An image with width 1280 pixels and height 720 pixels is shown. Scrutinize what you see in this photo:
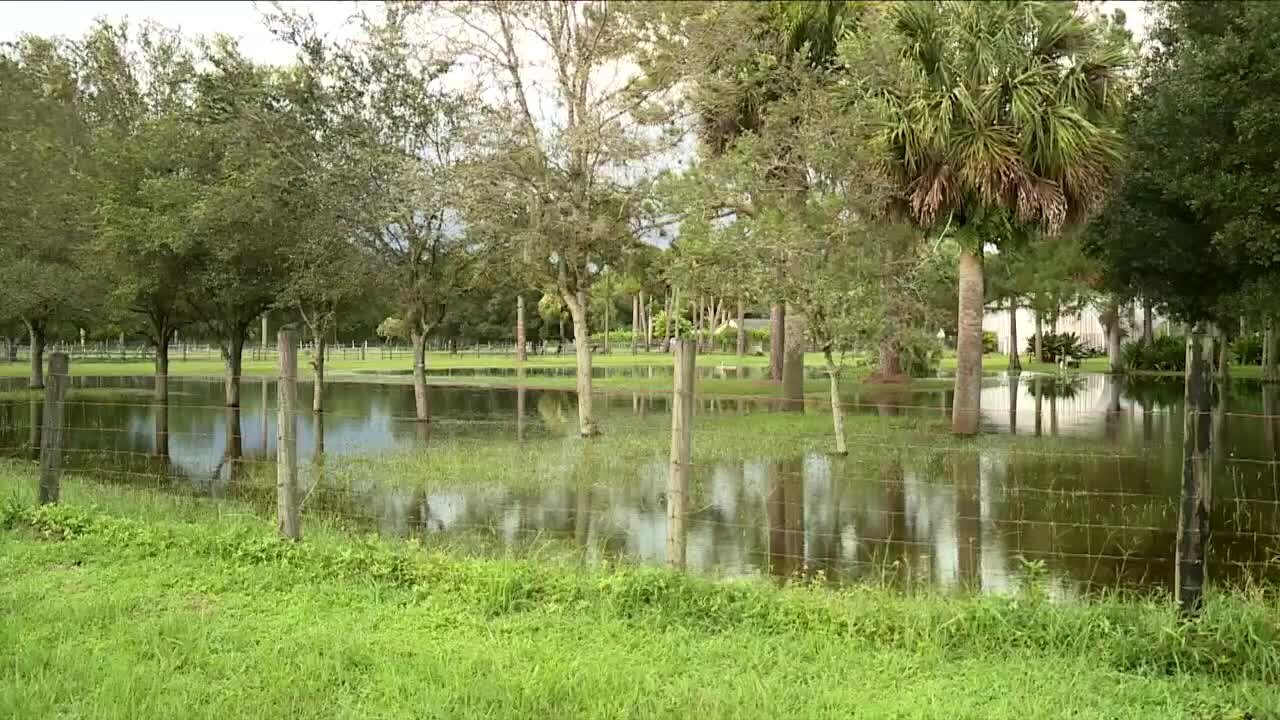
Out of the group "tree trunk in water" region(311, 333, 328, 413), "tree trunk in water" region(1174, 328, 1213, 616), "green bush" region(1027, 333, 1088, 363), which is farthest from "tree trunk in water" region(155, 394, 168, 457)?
"green bush" region(1027, 333, 1088, 363)

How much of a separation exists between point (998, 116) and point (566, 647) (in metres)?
15.8

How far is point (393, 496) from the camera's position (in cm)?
1114

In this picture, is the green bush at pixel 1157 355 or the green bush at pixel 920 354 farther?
the green bush at pixel 1157 355

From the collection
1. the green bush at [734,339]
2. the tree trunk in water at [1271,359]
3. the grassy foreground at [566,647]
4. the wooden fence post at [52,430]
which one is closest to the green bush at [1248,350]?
the tree trunk in water at [1271,359]

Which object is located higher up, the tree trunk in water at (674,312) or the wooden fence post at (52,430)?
the tree trunk in water at (674,312)

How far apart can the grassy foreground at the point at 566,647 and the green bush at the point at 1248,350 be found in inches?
1821

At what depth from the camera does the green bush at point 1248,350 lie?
4434 cm

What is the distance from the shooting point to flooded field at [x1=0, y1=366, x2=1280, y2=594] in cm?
843

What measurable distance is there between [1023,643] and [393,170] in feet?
58.7

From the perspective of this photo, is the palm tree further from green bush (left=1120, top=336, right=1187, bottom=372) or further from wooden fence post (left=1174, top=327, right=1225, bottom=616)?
green bush (left=1120, top=336, right=1187, bottom=372)

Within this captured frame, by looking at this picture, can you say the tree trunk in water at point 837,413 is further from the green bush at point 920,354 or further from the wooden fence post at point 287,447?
the wooden fence post at point 287,447

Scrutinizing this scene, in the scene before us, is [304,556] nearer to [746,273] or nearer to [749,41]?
[746,273]

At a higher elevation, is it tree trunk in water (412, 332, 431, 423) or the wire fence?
tree trunk in water (412, 332, 431, 423)

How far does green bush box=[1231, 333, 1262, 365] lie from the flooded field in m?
25.4
